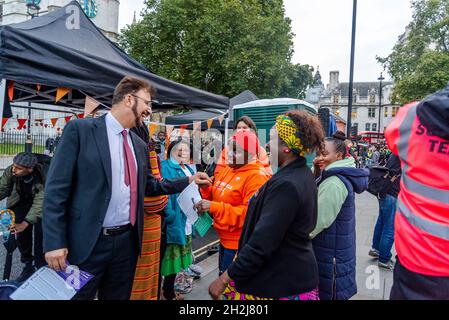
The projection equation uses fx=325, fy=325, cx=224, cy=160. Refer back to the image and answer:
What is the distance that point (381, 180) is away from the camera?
16.4 ft

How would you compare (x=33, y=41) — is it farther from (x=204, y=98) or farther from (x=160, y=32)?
(x=160, y=32)

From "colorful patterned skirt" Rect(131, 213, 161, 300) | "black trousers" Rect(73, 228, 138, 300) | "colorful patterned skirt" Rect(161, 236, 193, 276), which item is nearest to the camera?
"black trousers" Rect(73, 228, 138, 300)

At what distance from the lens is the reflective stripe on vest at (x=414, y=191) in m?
1.53

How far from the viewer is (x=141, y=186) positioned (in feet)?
7.89

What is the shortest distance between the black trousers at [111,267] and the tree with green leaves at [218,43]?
18.0 metres

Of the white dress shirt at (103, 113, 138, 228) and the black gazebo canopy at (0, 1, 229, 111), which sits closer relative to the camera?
the white dress shirt at (103, 113, 138, 228)

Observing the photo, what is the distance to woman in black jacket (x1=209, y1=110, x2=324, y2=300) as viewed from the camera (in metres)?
1.80

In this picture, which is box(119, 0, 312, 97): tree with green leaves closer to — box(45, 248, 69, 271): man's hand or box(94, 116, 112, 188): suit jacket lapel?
box(94, 116, 112, 188): suit jacket lapel

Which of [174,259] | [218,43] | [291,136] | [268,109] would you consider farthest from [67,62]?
[218,43]

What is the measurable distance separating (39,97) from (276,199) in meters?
4.61

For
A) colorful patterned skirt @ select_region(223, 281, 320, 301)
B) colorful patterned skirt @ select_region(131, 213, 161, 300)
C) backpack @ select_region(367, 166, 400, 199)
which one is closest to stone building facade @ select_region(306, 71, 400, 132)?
backpack @ select_region(367, 166, 400, 199)

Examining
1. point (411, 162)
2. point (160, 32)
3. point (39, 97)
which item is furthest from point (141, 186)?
point (160, 32)

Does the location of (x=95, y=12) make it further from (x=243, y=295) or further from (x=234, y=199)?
(x=243, y=295)

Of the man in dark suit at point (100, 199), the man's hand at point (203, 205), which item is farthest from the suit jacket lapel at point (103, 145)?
the man's hand at point (203, 205)
